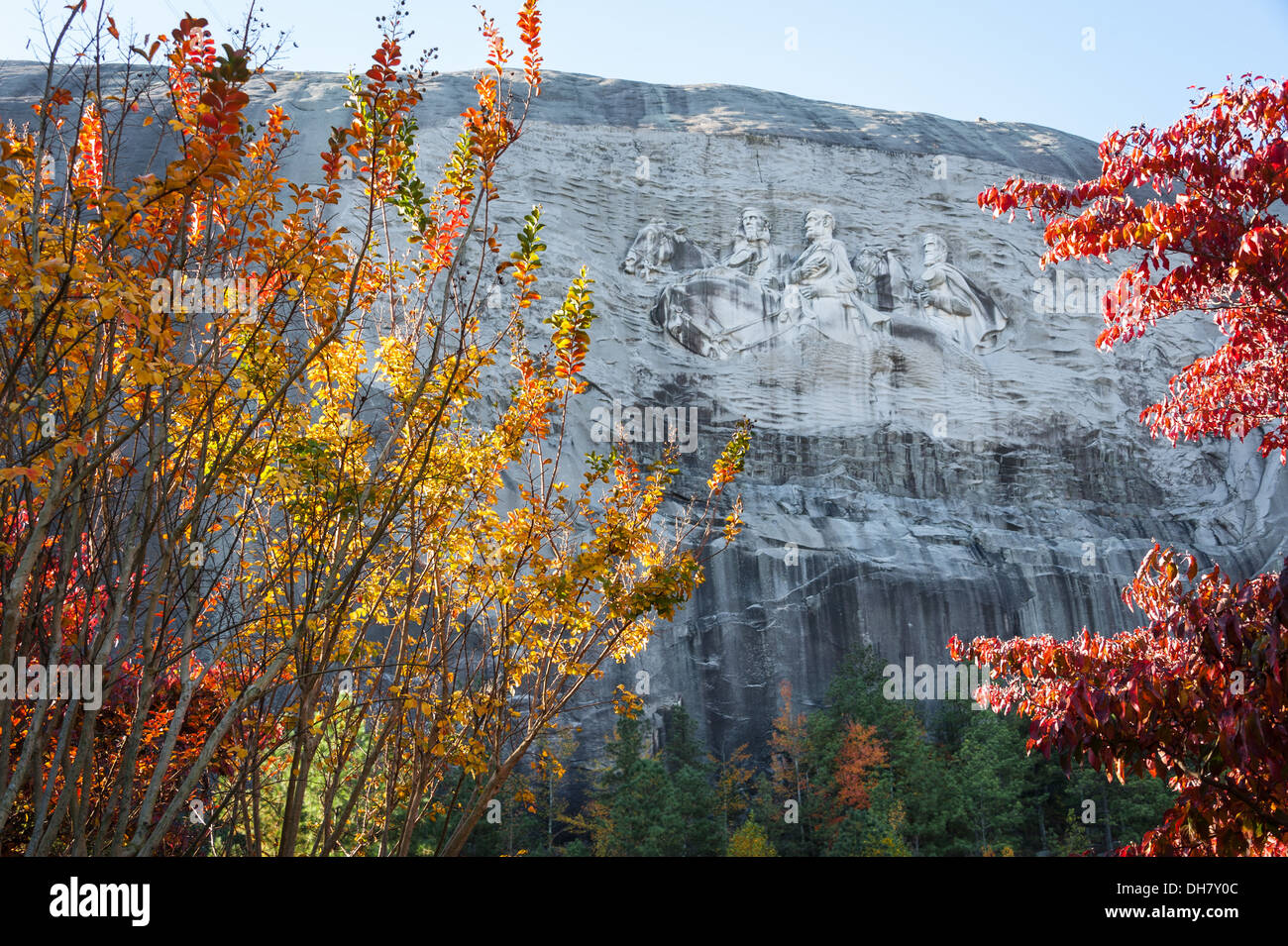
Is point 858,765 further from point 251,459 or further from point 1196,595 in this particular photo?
point 251,459

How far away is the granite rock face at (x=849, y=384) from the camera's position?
26828 millimetres

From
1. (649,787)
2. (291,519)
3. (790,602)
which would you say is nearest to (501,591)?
(291,519)

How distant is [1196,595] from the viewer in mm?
3426

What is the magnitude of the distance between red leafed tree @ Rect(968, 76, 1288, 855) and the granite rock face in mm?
19940

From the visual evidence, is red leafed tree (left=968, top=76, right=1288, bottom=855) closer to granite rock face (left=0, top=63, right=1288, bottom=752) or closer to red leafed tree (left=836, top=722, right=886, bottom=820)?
red leafed tree (left=836, top=722, right=886, bottom=820)

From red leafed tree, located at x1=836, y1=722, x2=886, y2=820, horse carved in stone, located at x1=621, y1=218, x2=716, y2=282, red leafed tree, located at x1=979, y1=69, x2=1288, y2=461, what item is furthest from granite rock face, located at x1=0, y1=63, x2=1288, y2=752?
red leafed tree, located at x1=979, y1=69, x2=1288, y2=461

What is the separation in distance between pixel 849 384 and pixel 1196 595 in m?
28.0

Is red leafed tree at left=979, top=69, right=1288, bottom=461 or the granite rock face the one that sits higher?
the granite rock face

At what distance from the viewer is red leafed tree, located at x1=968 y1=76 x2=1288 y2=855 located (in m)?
3.09

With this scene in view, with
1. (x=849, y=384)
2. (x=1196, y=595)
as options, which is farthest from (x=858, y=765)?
(x=1196, y=595)

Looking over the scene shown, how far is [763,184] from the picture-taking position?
3422cm
